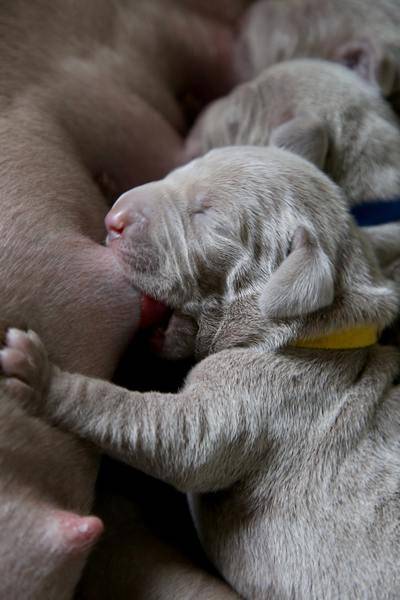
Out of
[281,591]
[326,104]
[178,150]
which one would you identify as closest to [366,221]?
[326,104]

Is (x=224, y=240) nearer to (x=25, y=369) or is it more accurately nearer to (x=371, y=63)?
(x=25, y=369)

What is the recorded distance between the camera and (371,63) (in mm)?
2715

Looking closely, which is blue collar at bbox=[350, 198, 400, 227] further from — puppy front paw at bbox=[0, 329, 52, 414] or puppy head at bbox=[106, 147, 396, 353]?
puppy front paw at bbox=[0, 329, 52, 414]

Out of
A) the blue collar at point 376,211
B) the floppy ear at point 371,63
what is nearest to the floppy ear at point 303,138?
the blue collar at point 376,211

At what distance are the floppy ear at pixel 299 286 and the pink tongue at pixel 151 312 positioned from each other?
307mm

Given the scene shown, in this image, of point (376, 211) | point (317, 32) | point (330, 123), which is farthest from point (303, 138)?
point (317, 32)

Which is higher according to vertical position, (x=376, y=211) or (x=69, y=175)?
(x=69, y=175)

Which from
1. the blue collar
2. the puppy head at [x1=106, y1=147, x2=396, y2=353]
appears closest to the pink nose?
the puppy head at [x1=106, y1=147, x2=396, y2=353]

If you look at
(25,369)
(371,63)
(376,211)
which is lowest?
(376,211)

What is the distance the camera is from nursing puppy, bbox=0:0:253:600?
1.63m

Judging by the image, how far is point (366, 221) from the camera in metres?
2.50

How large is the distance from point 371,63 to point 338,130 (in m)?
0.46

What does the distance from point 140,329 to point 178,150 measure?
28.1 inches

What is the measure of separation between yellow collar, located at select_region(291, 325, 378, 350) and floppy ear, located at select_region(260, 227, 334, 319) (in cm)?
13
